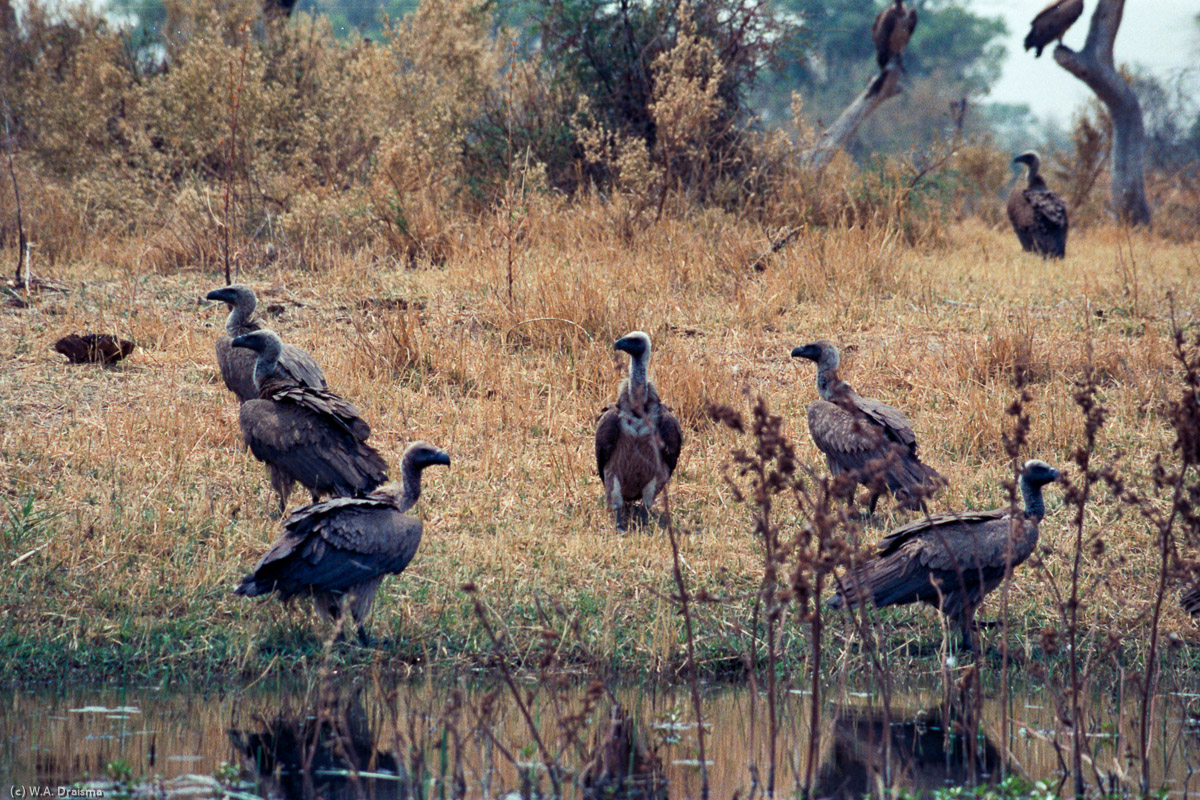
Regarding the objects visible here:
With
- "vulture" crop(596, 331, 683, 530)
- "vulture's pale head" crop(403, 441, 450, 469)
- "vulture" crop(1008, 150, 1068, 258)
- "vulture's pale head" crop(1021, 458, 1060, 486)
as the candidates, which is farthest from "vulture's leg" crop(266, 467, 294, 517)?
"vulture" crop(1008, 150, 1068, 258)

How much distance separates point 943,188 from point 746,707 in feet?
34.4

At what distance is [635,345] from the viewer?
647cm

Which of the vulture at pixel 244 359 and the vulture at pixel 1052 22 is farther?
the vulture at pixel 1052 22

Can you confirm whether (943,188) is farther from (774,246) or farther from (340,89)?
(340,89)

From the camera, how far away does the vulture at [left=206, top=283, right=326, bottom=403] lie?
6.76 meters

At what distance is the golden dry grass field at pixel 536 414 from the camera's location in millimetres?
5160

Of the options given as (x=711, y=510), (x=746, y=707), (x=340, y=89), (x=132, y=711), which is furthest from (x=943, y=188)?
(x=132, y=711)

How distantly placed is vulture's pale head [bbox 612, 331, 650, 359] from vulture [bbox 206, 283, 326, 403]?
5.52 ft

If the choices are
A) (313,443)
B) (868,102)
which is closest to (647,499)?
(313,443)

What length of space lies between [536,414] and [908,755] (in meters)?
4.12

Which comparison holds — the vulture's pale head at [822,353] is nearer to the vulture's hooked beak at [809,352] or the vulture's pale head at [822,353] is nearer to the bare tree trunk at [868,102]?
the vulture's hooked beak at [809,352]

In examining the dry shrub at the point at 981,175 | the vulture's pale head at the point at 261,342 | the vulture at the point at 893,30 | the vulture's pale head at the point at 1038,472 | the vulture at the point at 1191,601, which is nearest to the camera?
the vulture at the point at 1191,601

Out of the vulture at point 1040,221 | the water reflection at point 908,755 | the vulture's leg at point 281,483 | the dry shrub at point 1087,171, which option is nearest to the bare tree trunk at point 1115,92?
the dry shrub at point 1087,171

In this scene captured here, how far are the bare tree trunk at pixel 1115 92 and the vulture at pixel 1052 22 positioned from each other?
452 mm
